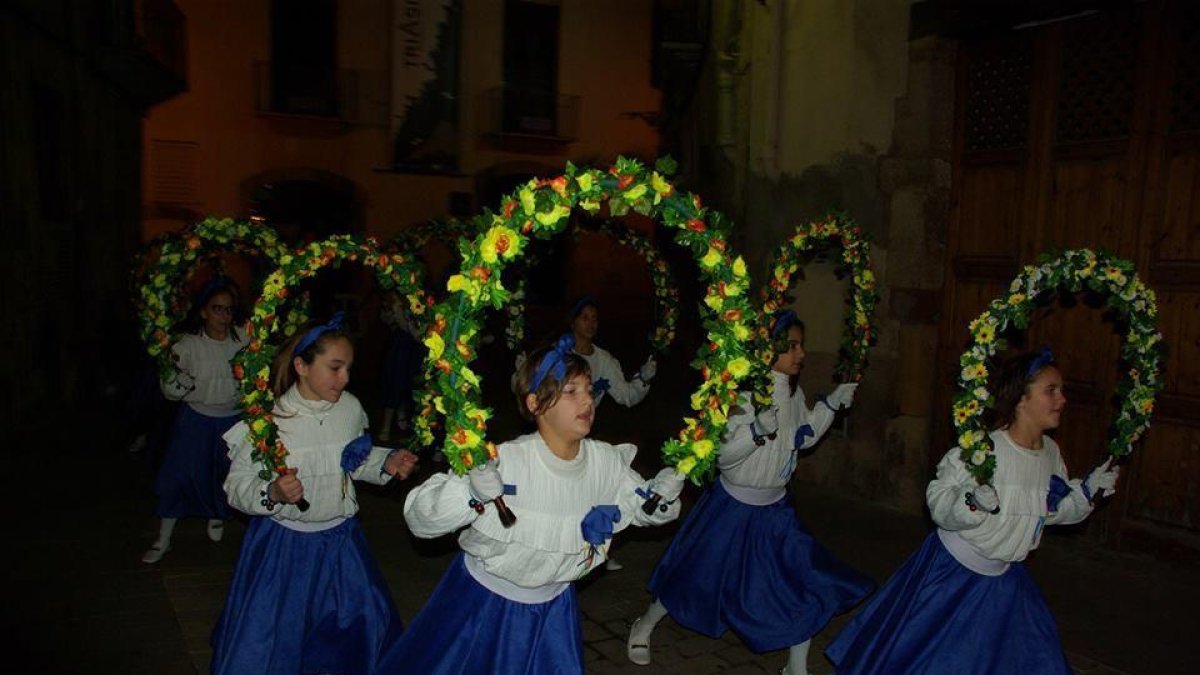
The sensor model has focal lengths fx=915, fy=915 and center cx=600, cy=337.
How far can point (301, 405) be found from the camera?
4562 millimetres

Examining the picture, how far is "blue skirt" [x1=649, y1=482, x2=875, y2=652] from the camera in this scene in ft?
16.5

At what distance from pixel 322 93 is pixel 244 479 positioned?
16.2 metres

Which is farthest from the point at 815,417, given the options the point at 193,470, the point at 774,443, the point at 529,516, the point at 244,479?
the point at 193,470

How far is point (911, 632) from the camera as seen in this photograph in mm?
4309

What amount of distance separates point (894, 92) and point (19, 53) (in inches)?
415

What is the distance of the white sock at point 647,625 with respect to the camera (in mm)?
5316

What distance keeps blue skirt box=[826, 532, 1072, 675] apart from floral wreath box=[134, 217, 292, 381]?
4108 mm

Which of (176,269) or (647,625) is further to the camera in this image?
(176,269)

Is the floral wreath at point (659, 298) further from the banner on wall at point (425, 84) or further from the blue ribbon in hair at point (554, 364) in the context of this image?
the banner on wall at point (425, 84)

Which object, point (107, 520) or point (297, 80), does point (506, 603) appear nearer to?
point (107, 520)

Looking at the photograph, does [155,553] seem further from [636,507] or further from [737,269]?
[737,269]

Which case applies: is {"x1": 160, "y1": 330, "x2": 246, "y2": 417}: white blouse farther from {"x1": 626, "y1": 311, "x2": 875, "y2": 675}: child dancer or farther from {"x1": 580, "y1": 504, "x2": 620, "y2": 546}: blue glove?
{"x1": 580, "y1": 504, "x2": 620, "y2": 546}: blue glove

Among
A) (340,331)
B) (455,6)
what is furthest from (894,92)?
(455,6)

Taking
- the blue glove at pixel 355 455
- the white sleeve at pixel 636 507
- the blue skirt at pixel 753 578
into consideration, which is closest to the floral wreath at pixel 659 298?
the blue skirt at pixel 753 578
